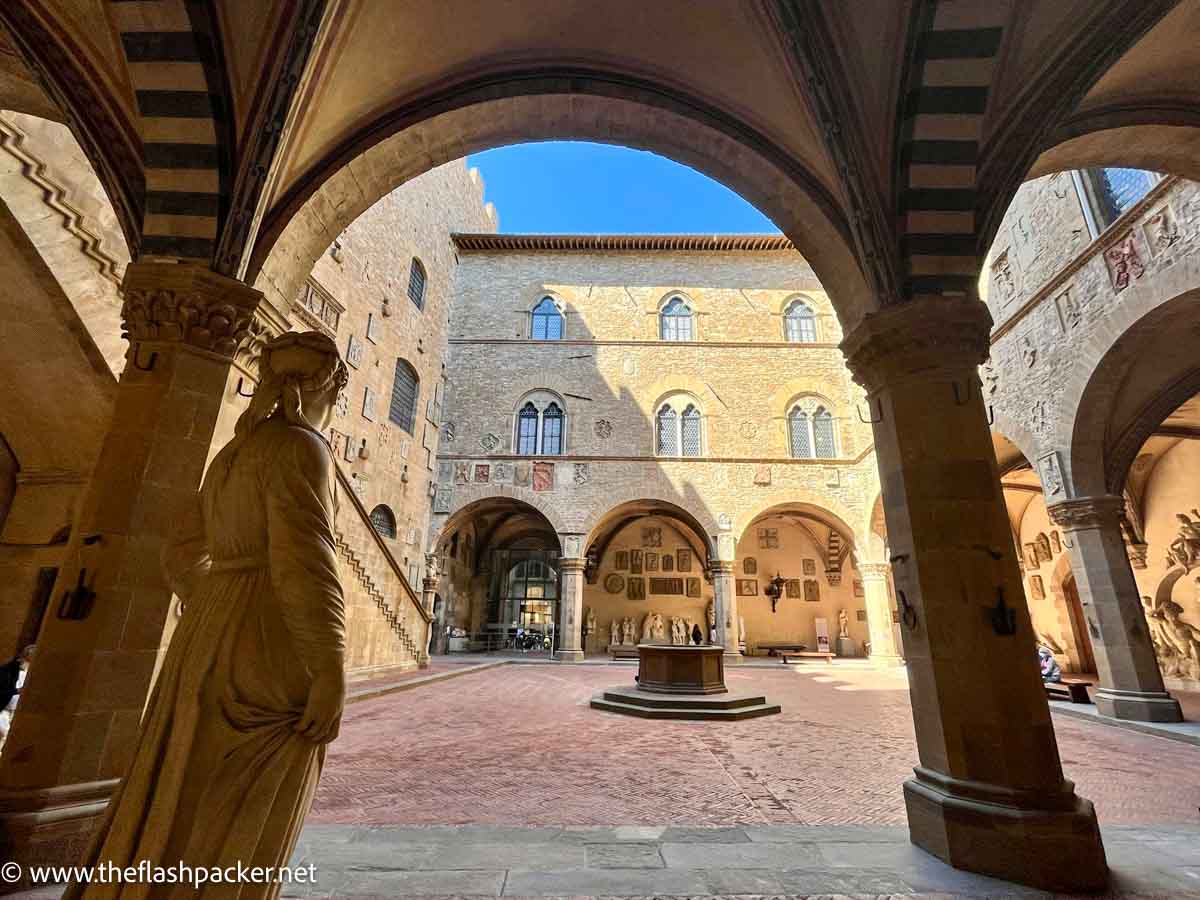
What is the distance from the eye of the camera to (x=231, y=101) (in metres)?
4.14

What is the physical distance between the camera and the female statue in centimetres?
145

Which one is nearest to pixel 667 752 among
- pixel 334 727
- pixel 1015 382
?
pixel 334 727

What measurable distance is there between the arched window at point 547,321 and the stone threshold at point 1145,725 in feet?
55.5

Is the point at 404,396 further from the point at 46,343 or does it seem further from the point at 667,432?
the point at 667,432

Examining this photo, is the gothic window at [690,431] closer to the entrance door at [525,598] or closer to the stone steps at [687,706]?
the entrance door at [525,598]

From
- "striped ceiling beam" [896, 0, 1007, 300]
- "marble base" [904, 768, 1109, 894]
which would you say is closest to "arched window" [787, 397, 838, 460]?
"striped ceiling beam" [896, 0, 1007, 300]

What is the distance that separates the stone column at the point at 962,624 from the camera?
297 cm

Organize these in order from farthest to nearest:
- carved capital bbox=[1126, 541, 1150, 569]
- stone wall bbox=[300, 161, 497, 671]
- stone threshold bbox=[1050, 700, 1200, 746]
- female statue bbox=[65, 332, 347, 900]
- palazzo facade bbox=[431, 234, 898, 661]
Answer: palazzo facade bbox=[431, 234, 898, 661] → carved capital bbox=[1126, 541, 1150, 569] → stone wall bbox=[300, 161, 497, 671] → stone threshold bbox=[1050, 700, 1200, 746] → female statue bbox=[65, 332, 347, 900]

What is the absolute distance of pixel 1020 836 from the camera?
2941 mm

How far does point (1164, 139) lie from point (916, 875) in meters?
7.35

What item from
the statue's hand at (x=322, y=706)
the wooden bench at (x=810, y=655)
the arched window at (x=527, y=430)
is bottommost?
the wooden bench at (x=810, y=655)

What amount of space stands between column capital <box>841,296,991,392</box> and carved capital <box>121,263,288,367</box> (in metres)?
4.82

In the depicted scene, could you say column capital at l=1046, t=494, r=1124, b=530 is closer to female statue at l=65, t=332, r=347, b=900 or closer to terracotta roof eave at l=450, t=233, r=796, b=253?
female statue at l=65, t=332, r=347, b=900

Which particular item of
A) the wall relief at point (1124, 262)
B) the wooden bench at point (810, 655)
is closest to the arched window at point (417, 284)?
the wall relief at point (1124, 262)
